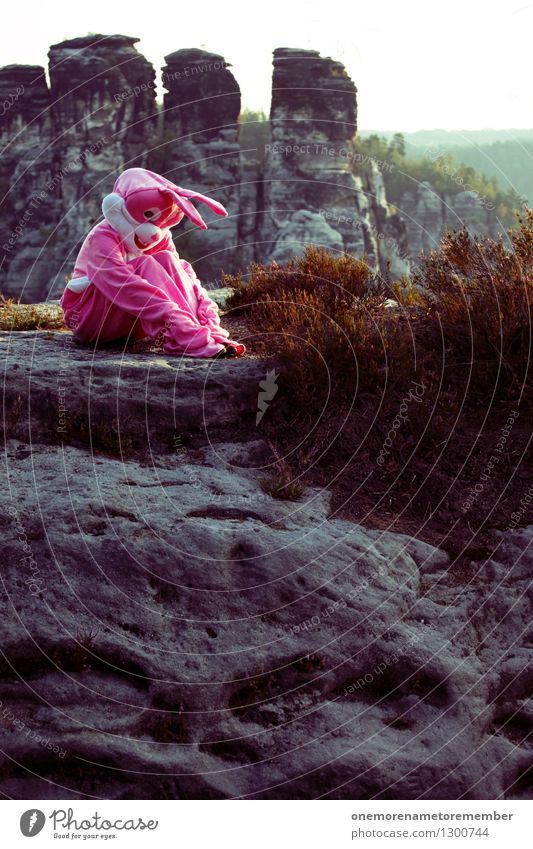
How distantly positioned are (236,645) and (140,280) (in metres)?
3.03

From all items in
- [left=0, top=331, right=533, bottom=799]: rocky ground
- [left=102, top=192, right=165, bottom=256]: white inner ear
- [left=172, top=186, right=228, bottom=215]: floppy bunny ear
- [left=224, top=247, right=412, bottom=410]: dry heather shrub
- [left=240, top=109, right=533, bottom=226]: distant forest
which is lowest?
[left=0, top=331, right=533, bottom=799]: rocky ground

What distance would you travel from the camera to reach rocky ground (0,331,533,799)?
15.6 ft

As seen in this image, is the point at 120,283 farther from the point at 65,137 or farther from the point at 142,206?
the point at 65,137

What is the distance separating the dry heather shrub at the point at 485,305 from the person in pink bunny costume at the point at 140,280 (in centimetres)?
158

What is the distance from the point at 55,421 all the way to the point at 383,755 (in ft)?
9.81

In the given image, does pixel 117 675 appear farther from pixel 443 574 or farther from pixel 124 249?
pixel 124 249

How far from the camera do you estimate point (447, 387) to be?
22.4 feet

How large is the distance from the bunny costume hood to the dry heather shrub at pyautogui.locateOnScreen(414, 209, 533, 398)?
6.26 ft

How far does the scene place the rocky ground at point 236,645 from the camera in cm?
477

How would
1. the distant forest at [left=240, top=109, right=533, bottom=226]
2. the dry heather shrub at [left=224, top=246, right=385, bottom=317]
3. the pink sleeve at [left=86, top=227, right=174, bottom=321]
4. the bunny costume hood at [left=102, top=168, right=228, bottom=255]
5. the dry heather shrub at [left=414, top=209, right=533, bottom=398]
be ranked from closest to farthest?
the dry heather shrub at [left=414, top=209, right=533, bottom=398] → the bunny costume hood at [left=102, top=168, right=228, bottom=255] → the pink sleeve at [left=86, top=227, right=174, bottom=321] → the dry heather shrub at [left=224, top=246, right=385, bottom=317] → the distant forest at [left=240, top=109, right=533, bottom=226]

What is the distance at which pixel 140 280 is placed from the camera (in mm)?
7059

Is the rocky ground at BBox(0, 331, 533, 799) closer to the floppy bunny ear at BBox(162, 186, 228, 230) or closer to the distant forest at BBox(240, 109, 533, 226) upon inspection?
the floppy bunny ear at BBox(162, 186, 228, 230)

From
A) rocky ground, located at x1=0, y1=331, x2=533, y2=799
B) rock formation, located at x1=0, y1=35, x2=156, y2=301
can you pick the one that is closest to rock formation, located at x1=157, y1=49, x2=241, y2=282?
rock formation, located at x1=0, y1=35, x2=156, y2=301

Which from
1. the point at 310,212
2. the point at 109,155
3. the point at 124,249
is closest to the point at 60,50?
the point at 109,155
